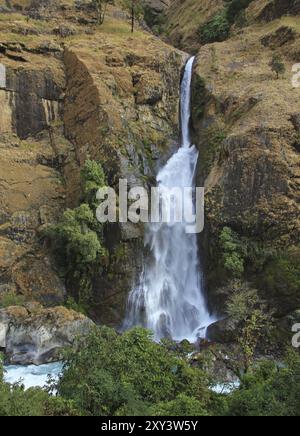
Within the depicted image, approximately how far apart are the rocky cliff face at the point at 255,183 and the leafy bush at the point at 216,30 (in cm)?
1425

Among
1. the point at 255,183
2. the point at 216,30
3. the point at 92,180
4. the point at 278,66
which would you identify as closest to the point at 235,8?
the point at 216,30

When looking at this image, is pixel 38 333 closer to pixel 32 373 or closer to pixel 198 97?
pixel 32 373

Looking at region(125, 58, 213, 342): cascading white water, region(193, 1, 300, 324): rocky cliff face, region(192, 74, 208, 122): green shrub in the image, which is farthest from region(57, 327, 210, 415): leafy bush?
region(192, 74, 208, 122): green shrub

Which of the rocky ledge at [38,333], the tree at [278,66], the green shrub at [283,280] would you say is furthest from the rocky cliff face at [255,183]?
the rocky ledge at [38,333]

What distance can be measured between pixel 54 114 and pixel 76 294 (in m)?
16.1

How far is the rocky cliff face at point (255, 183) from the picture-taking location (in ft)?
85.9

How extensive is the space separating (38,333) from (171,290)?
8.73 m

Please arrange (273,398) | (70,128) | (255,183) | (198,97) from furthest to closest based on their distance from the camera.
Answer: (198,97)
(70,128)
(255,183)
(273,398)

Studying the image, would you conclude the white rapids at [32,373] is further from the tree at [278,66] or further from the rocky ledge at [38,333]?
the tree at [278,66]

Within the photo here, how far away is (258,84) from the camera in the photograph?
3562 cm

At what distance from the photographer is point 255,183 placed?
28219mm

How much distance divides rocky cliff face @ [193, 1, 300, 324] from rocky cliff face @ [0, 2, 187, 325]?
4374 mm

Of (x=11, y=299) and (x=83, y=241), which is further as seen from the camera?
(x=83, y=241)
